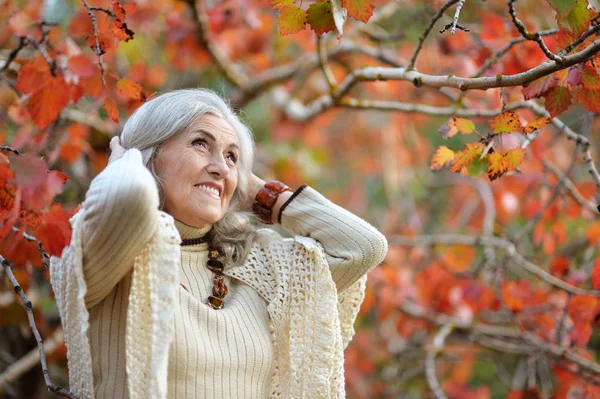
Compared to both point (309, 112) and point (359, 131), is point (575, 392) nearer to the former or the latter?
point (309, 112)

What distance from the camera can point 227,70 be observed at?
3.23 m

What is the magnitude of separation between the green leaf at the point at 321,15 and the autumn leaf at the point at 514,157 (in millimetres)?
586

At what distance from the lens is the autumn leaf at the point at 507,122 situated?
5.31 feet

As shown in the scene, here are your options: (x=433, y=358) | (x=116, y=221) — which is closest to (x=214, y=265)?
(x=116, y=221)

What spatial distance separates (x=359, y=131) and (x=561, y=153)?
7.17 ft

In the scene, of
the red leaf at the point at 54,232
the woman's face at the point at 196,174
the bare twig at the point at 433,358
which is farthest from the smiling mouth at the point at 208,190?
the bare twig at the point at 433,358

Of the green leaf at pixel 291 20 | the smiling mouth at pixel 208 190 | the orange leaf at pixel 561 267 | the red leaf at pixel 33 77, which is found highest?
the red leaf at pixel 33 77

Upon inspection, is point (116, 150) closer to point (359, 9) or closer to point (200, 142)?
point (200, 142)

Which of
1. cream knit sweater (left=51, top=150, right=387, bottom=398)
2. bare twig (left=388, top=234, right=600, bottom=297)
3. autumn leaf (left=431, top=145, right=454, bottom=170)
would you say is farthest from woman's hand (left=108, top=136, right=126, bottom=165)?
bare twig (left=388, top=234, right=600, bottom=297)

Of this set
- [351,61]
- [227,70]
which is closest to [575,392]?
[227,70]

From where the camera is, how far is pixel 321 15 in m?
1.50

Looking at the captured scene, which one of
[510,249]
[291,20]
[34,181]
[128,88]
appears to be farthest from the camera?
[510,249]

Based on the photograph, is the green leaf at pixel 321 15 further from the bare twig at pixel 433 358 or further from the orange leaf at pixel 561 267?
the orange leaf at pixel 561 267

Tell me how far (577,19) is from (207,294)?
1097 mm
